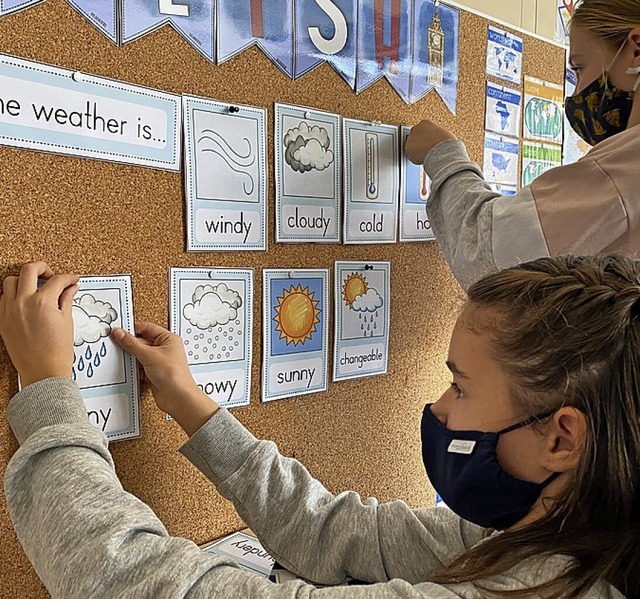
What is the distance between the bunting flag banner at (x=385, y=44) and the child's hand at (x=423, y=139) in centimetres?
5

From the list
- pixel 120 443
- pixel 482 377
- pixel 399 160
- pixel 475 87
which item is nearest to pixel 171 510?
pixel 120 443

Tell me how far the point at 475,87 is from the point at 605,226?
1.29ft

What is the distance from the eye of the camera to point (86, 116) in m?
0.66

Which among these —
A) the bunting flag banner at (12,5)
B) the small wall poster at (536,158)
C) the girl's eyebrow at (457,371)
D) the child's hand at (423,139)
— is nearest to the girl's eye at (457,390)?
the girl's eyebrow at (457,371)

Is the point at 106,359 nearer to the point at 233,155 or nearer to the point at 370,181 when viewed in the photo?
the point at 233,155

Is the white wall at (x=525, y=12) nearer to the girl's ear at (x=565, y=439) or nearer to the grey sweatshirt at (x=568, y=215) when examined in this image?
the grey sweatshirt at (x=568, y=215)

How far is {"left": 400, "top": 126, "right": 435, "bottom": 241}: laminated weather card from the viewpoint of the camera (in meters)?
0.97

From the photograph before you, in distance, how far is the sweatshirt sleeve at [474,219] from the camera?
2.56 feet

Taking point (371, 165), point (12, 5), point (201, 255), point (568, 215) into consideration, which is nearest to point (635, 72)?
point (568, 215)

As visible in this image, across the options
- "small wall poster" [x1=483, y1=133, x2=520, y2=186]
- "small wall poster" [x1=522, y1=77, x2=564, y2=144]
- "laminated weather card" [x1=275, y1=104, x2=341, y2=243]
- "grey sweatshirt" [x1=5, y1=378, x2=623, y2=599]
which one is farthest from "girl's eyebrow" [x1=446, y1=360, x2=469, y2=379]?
"small wall poster" [x1=522, y1=77, x2=564, y2=144]

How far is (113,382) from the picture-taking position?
0.70 meters

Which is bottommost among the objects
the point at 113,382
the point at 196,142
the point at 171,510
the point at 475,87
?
the point at 171,510

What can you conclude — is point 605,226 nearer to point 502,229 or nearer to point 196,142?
point 502,229

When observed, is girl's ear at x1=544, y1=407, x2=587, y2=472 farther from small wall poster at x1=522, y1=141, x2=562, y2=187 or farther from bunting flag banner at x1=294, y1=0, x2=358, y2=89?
small wall poster at x1=522, y1=141, x2=562, y2=187
